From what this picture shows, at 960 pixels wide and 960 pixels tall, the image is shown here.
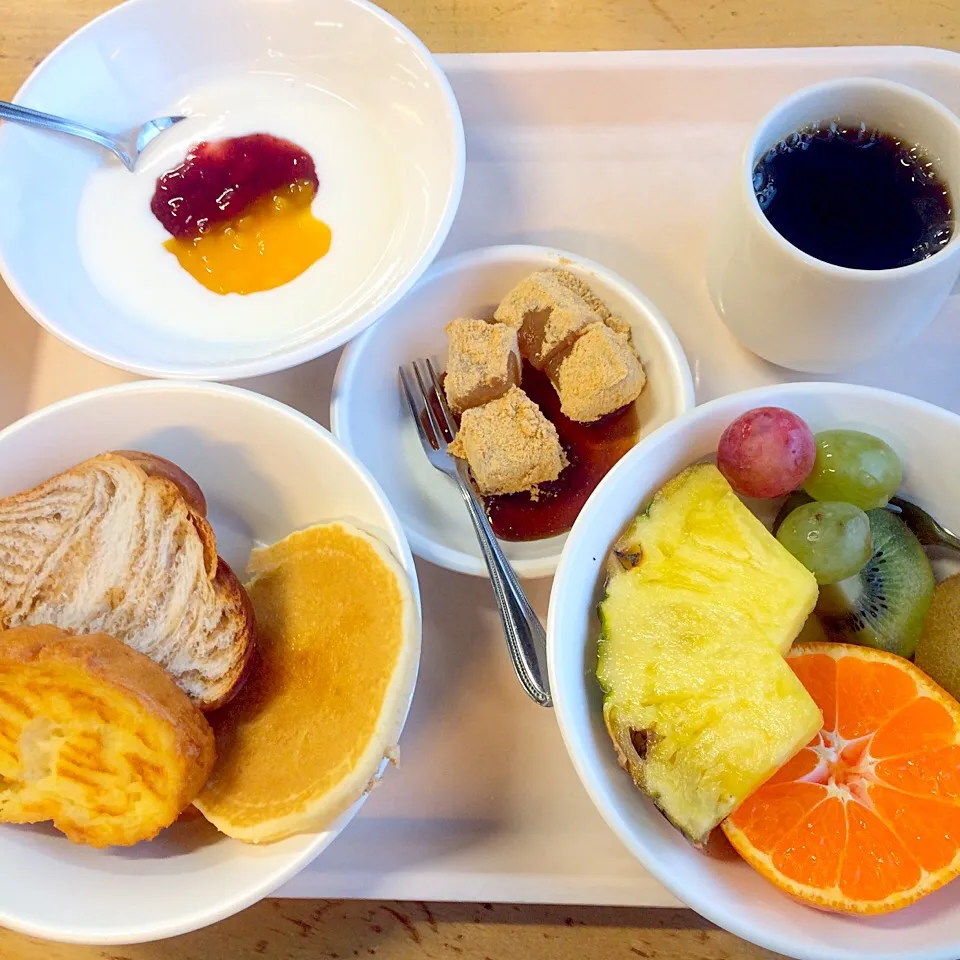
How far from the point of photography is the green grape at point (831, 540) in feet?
2.82

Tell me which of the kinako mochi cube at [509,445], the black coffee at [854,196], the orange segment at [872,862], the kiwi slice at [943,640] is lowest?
the orange segment at [872,862]

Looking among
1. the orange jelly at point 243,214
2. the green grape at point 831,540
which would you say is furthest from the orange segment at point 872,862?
A: the orange jelly at point 243,214

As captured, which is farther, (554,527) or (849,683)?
(554,527)

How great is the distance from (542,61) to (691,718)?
44.4 inches

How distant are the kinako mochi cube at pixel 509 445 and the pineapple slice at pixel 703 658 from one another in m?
0.33

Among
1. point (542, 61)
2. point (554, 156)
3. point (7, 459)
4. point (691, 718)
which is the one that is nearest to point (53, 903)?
point (7, 459)

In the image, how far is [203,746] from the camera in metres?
0.92

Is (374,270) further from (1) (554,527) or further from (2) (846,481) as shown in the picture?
(2) (846,481)

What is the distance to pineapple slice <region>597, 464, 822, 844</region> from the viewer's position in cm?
79

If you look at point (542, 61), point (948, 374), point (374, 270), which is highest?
point (542, 61)

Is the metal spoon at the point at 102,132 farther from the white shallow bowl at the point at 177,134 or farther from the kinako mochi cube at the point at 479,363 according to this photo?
the kinako mochi cube at the point at 479,363

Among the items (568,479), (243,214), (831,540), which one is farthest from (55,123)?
(831,540)

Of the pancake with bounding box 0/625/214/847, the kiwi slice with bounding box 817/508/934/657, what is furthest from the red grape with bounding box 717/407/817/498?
the pancake with bounding box 0/625/214/847

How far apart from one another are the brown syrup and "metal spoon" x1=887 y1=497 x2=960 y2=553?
38 cm
